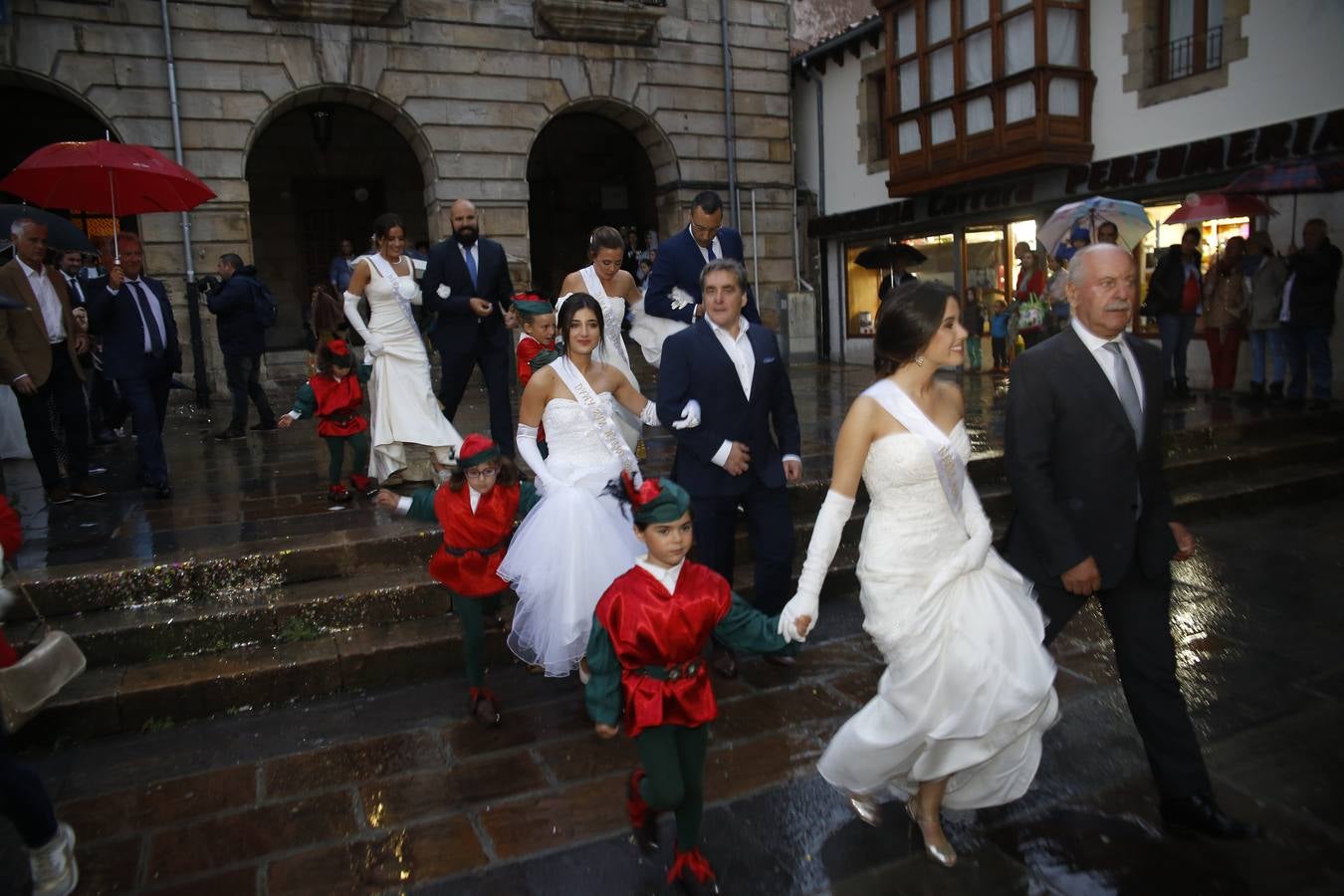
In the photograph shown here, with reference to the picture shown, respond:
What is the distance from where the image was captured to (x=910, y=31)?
51.7 feet

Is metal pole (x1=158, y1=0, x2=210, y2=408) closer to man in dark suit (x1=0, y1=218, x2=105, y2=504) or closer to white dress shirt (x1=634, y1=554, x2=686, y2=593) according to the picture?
man in dark suit (x1=0, y1=218, x2=105, y2=504)

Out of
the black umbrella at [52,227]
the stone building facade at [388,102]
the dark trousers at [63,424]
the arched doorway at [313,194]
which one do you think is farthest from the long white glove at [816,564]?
the arched doorway at [313,194]

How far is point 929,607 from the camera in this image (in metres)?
2.96

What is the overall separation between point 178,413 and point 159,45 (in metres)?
5.71

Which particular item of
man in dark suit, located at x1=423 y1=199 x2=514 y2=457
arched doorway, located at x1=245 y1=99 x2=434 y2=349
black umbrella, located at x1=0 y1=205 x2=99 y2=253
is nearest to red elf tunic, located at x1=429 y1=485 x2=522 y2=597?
man in dark suit, located at x1=423 y1=199 x2=514 y2=457

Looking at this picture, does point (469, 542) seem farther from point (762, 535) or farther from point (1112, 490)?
point (1112, 490)

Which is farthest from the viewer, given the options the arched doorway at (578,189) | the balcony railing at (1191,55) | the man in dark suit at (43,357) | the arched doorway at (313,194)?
the arched doorway at (578,189)

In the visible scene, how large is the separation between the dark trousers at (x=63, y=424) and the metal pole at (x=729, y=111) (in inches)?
492

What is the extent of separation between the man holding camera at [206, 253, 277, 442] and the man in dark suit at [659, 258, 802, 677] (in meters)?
7.58

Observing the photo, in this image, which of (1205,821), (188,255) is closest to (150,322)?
(1205,821)

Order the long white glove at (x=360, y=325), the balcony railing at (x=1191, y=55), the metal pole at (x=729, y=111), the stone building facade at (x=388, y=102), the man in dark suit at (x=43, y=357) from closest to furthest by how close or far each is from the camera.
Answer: the man in dark suit at (x=43, y=357) < the long white glove at (x=360, y=325) < the balcony railing at (x=1191, y=55) < the stone building facade at (x=388, y=102) < the metal pole at (x=729, y=111)

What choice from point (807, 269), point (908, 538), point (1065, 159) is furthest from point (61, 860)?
point (807, 269)

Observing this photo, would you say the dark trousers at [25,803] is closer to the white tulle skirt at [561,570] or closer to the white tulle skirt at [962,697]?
the white tulle skirt at [561,570]

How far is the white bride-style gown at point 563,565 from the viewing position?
419 cm
